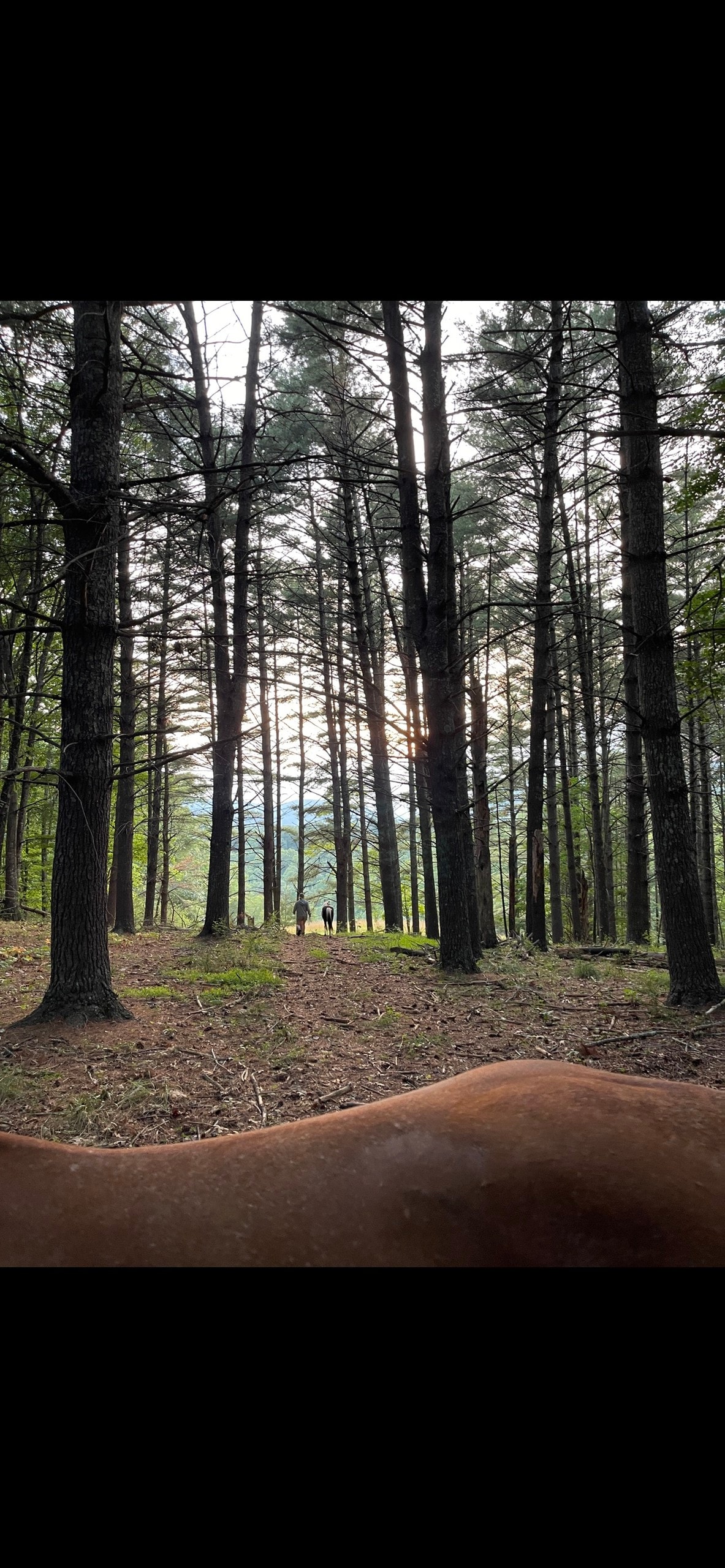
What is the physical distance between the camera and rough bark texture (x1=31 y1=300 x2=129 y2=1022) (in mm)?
5512

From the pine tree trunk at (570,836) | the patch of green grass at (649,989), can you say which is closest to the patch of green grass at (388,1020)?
the patch of green grass at (649,989)

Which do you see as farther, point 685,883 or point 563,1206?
point 685,883

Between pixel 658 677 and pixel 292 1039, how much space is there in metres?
4.34

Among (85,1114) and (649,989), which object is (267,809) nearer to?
(649,989)

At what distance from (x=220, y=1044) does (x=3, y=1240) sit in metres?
4.59

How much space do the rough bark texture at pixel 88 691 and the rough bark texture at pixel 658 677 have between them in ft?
14.5

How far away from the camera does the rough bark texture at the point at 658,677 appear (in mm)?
5895

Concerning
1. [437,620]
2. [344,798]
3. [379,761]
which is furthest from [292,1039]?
[344,798]
